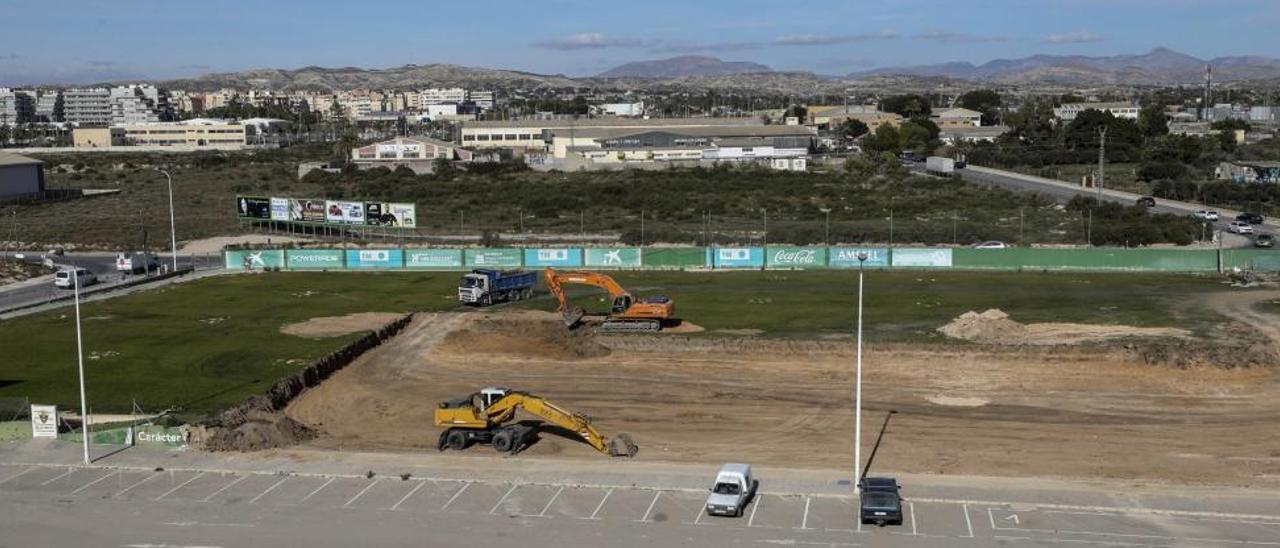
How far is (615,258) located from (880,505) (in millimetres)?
53133

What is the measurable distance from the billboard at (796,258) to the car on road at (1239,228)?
118ft

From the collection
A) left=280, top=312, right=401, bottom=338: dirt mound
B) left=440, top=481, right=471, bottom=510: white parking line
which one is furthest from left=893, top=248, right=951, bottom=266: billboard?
left=440, top=481, right=471, bottom=510: white parking line

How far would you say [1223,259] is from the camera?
75.8m

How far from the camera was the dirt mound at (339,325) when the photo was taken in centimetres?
5941

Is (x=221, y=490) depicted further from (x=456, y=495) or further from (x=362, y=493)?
(x=456, y=495)

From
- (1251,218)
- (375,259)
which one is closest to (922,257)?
(1251,218)

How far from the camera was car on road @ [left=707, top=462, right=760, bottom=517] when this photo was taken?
3111 cm

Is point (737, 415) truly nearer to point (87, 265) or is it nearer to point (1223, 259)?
point (1223, 259)

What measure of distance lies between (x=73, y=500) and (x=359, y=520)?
9.09 meters

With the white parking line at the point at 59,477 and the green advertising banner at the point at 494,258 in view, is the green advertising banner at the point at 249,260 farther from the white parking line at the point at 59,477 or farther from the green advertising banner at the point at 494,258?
the white parking line at the point at 59,477

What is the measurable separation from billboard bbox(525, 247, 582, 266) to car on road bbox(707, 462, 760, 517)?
162ft

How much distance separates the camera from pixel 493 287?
223 ft

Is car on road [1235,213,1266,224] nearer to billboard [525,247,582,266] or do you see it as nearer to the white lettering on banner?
the white lettering on banner

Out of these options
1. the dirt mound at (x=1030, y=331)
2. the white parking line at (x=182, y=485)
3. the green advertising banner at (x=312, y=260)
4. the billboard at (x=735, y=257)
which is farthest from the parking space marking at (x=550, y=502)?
the green advertising banner at (x=312, y=260)
